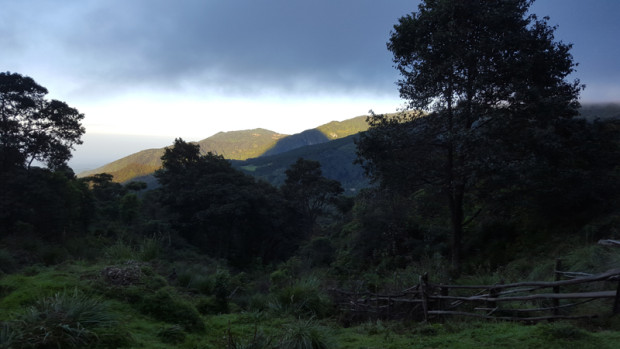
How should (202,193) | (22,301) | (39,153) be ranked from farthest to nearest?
(202,193)
(39,153)
(22,301)

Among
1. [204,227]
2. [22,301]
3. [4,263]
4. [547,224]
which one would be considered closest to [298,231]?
[204,227]

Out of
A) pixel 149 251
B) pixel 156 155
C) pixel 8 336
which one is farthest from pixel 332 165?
pixel 8 336

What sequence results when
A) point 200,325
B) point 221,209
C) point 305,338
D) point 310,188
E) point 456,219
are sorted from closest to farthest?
point 305,338 → point 200,325 → point 456,219 → point 221,209 → point 310,188

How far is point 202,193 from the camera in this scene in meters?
24.9

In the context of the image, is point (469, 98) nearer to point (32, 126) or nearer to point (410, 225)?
point (410, 225)

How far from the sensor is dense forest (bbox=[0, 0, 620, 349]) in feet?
13.4

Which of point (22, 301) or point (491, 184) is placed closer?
point (22, 301)

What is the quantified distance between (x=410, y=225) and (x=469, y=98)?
21.5ft

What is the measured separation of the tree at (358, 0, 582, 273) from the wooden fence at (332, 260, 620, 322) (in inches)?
143

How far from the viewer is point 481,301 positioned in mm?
5645

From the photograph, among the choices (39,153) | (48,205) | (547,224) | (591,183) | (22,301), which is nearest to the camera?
(22,301)

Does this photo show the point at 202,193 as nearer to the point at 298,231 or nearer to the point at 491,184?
the point at 298,231

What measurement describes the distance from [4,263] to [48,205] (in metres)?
11.3

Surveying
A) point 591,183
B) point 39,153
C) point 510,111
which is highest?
point 39,153
